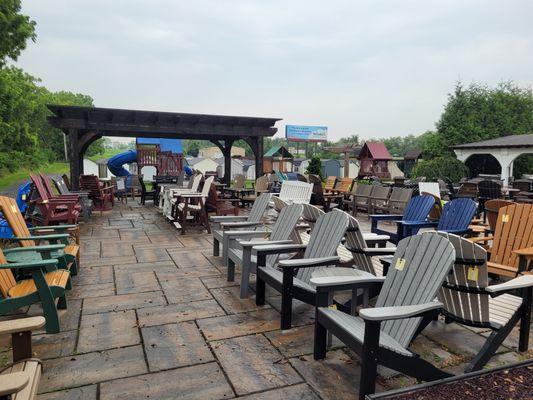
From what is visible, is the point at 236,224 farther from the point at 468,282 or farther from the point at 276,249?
the point at 468,282

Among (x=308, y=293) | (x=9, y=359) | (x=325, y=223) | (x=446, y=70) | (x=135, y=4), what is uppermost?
(x=446, y=70)

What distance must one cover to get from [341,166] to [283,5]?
30.0 m

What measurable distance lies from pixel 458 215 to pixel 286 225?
2.11 m

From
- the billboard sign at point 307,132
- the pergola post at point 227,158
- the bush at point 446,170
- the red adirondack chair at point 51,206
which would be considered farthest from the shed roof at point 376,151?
the red adirondack chair at point 51,206

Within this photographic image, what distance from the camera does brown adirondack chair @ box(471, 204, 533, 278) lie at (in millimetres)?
3490

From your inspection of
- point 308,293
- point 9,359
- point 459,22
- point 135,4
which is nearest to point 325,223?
point 308,293

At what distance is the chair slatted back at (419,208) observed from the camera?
495 cm

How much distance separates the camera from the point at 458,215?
14.1 feet

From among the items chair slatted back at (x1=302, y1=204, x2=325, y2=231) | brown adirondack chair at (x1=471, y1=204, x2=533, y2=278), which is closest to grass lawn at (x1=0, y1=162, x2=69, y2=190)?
chair slatted back at (x1=302, y1=204, x2=325, y2=231)

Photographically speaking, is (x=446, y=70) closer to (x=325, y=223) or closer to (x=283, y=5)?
(x=283, y=5)

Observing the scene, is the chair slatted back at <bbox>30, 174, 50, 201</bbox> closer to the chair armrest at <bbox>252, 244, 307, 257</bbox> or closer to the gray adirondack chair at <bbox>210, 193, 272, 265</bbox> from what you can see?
the gray adirondack chair at <bbox>210, 193, 272, 265</bbox>

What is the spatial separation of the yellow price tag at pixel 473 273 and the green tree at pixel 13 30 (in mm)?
14264

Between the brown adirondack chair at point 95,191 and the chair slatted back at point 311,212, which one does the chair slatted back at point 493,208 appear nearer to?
the chair slatted back at point 311,212

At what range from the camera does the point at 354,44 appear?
15.6 meters
